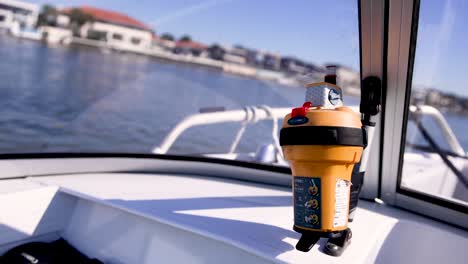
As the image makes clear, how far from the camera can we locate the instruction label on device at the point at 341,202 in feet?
2.47

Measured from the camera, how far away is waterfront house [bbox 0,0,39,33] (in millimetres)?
1806

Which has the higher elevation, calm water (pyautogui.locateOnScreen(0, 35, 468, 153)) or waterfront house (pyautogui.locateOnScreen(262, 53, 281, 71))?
waterfront house (pyautogui.locateOnScreen(262, 53, 281, 71))

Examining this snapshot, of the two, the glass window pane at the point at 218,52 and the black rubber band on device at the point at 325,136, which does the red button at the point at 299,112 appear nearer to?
the black rubber band on device at the point at 325,136

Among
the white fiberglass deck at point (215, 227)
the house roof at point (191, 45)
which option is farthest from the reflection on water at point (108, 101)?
the white fiberglass deck at point (215, 227)

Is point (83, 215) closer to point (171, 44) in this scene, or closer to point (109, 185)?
point (109, 185)

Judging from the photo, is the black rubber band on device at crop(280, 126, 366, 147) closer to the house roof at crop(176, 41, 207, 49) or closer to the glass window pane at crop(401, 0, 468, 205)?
the glass window pane at crop(401, 0, 468, 205)

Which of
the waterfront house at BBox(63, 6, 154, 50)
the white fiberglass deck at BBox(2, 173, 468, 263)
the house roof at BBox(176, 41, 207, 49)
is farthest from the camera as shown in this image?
the waterfront house at BBox(63, 6, 154, 50)

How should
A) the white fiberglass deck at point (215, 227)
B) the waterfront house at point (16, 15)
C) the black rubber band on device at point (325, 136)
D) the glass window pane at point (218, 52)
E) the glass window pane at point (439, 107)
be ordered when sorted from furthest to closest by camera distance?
the waterfront house at point (16, 15), the glass window pane at point (218, 52), the glass window pane at point (439, 107), the white fiberglass deck at point (215, 227), the black rubber band on device at point (325, 136)

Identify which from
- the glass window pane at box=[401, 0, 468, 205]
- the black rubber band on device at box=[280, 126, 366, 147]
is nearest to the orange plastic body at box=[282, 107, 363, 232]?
the black rubber band on device at box=[280, 126, 366, 147]

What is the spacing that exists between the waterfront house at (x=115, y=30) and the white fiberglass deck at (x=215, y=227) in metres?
1.42

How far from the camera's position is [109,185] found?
1.30m

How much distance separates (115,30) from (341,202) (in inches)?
112

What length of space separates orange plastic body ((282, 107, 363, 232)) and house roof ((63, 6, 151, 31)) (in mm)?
1953

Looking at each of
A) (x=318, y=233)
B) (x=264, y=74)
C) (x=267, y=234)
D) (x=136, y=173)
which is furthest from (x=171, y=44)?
(x=318, y=233)
